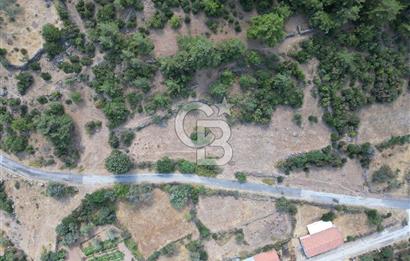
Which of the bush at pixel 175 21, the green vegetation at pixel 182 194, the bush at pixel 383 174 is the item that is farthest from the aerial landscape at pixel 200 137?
the bush at pixel 383 174

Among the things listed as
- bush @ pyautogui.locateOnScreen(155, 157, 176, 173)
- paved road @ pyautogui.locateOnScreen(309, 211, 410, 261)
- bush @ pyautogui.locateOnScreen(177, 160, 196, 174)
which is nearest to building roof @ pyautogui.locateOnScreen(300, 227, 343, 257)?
paved road @ pyautogui.locateOnScreen(309, 211, 410, 261)

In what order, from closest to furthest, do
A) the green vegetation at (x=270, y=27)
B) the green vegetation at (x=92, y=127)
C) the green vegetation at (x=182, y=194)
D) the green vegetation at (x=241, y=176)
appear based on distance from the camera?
the green vegetation at (x=270, y=27) < the green vegetation at (x=182, y=194) < the green vegetation at (x=92, y=127) < the green vegetation at (x=241, y=176)

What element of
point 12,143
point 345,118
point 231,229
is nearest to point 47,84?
point 12,143

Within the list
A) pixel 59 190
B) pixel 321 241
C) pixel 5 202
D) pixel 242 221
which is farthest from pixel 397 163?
pixel 5 202

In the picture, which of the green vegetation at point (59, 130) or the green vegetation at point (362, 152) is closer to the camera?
the green vegetation at point (59, 130)

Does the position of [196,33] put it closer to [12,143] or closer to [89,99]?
[89,99]

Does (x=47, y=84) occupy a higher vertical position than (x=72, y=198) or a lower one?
higher

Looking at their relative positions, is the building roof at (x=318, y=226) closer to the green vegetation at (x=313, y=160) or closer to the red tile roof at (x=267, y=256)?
the red tile roof at (x=267, y=256)
